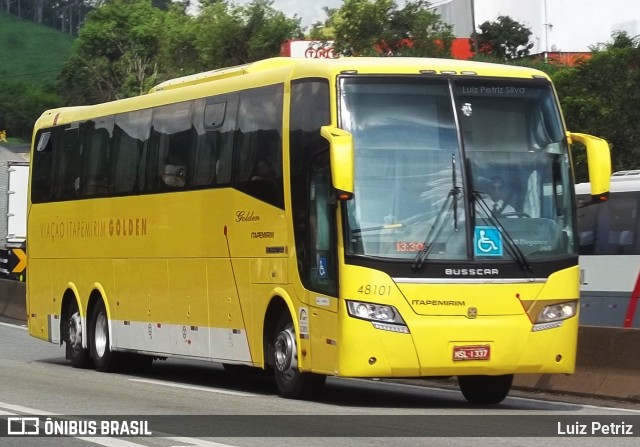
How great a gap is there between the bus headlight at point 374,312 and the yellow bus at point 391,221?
0.04 ft

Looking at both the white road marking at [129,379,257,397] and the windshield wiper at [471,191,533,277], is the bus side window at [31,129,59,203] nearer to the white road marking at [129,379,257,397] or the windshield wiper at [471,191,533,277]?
the white road marking at [129,379,257,397]

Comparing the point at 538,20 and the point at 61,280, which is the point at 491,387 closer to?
the point at 61,280

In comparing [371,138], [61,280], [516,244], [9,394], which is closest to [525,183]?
[516,244]

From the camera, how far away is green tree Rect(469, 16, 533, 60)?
10262 cm

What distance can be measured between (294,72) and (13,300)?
2030 cm

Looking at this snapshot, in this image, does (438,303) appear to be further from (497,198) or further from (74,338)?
(74,338)

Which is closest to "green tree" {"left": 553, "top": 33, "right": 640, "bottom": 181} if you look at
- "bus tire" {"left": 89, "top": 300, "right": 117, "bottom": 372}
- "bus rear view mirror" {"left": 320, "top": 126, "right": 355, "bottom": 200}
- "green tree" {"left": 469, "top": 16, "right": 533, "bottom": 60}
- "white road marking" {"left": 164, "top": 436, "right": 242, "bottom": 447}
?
"bus tire" {"left": 89, "top": 300, "right": 117, "bottom": 372}

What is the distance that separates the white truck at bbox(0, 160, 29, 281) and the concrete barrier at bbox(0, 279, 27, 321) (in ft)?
19.8

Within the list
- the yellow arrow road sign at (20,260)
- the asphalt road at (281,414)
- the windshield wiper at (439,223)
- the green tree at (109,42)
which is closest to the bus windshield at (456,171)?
the windshield wiper at (439,223)

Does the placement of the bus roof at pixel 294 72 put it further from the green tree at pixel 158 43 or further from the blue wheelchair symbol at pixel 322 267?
the green tree at pixel 158 43

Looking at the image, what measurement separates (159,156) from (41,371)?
11.3 ft

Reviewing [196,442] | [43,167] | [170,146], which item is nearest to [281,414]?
[196,442]

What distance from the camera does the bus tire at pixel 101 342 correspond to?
2084 cm

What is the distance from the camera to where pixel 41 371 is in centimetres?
1977
